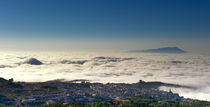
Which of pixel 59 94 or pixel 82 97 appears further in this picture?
pixel 59 94

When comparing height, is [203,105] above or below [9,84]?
below

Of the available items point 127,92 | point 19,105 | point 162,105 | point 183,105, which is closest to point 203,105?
point 183,105

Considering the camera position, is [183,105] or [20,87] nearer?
[183,105]

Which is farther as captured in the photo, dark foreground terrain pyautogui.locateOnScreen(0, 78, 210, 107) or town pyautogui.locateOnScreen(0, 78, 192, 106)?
town pyautogui.locateOnScreen(0, 78, 192, 106)

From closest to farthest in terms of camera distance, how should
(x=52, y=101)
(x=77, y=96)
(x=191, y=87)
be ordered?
1. (x=52, y=101)
2. (x=77, y=96)
3. (x=191, y=87)

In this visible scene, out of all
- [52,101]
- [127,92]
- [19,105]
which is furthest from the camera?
[127,92]

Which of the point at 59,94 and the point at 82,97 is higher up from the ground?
the point at 59,94

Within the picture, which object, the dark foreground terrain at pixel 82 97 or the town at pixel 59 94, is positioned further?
the town at pixel 59 94

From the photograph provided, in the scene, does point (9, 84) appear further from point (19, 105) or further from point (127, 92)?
point (127, 92)

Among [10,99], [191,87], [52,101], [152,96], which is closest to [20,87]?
[10,99]

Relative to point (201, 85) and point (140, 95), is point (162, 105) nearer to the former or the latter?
point (140, 95)
